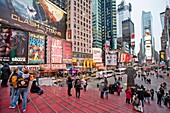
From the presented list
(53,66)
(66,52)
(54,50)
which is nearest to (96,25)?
(66,52)

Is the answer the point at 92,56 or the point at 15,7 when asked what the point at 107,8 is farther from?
the point at 15,7

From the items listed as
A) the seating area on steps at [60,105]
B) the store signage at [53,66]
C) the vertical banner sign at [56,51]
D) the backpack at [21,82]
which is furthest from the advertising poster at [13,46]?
the backpack at [21,82]

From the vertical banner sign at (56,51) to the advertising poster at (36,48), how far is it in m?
3.52

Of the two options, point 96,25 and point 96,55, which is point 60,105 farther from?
point 96,25

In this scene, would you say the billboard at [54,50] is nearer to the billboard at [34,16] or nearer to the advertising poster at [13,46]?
the billboard at [34,16]

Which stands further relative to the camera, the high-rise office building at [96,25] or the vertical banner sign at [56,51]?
the high-rise office building at [96,25]

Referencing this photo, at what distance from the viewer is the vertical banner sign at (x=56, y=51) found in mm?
43406

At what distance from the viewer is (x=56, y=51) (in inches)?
1756

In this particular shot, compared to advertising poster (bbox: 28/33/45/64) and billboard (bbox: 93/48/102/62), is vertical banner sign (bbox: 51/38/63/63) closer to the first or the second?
advertising poster (bbox: 28/33/45/64)

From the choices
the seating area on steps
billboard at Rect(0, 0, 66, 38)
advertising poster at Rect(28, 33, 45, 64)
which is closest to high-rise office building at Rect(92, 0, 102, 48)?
billboard at Rect(0, 0, 66, 38)

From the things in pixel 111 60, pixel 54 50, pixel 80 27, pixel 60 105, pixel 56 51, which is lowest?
pixel 60 105

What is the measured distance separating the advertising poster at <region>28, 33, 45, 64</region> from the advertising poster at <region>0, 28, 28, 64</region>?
1.43 metres

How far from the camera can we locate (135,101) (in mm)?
9328

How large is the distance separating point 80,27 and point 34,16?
1210 inches
